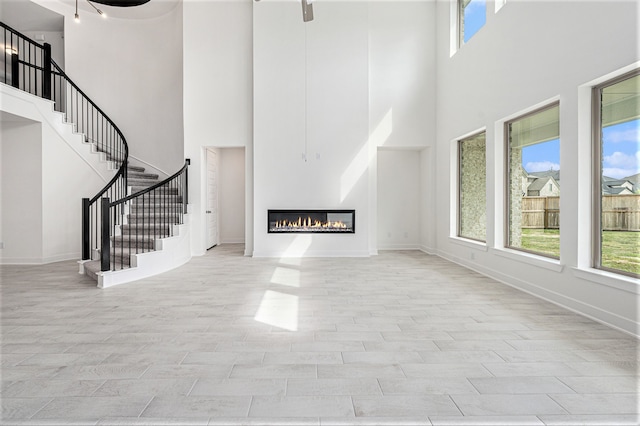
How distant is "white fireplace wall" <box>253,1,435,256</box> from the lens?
24.2 feet

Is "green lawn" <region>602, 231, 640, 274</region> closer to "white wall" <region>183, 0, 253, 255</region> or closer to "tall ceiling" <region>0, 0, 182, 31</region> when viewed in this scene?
"white wall" <region>183, 0, 253, 255</region>

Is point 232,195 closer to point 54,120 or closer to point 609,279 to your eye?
point 54,120

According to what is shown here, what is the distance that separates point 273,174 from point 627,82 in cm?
565

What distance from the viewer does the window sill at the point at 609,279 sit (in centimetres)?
301

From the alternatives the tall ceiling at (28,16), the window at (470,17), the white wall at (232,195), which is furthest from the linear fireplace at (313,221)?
the tall ceiling at (28,16)

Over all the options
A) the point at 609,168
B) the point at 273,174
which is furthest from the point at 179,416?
the point at 273,174

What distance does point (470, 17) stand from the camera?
6383mm

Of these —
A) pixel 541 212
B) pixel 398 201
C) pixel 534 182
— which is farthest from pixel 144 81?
pixel 541 212

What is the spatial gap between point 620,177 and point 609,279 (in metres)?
0.99

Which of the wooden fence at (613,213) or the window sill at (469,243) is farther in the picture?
the window sill at (469,243)

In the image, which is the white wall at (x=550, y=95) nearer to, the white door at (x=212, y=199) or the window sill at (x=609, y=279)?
the window sill at (x=609, y=279)

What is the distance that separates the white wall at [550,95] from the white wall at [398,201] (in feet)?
5.68

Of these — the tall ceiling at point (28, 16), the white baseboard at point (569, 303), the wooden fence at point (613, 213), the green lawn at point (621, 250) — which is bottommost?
the white baseboard at point (569, 303)

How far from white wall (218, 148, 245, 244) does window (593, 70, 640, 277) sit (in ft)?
24.7
